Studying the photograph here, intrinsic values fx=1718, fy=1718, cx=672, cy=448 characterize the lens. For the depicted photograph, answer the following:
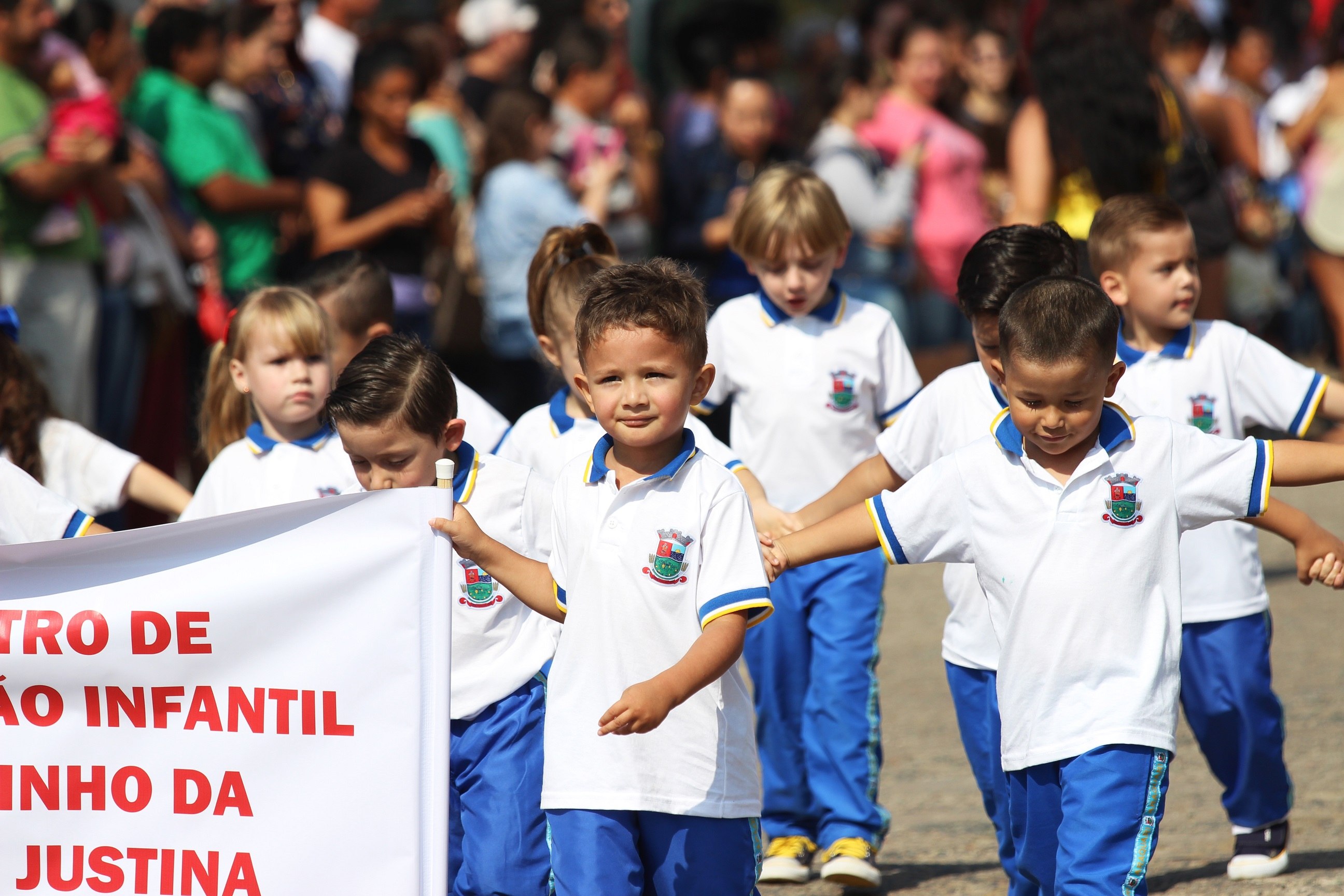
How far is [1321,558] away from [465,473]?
6.25 feet

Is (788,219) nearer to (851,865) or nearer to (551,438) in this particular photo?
(551,438)

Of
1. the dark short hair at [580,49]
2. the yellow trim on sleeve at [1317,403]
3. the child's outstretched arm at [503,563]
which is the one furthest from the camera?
the dark short hair at [580,49]

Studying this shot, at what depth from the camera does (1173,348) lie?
4.59m

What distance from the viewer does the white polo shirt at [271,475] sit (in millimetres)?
4445

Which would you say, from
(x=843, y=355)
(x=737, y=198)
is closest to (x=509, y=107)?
(x=737, y=198)

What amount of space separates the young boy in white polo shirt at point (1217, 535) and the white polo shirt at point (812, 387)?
0.78m

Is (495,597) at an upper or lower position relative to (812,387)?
lower

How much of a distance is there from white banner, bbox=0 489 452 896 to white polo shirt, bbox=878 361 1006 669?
1306 millimetres

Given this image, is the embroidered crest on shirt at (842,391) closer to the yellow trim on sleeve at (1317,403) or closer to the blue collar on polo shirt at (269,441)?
the yellow trim on sleeve at (1317,403)

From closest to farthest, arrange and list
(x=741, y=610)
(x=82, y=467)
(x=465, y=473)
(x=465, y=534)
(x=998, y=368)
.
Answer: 1. (x=741, y=610)
2. (x=465, y=534)
3. (x=998, y=368)
4. (x=465, y=473)
5. (x=82, y=467)

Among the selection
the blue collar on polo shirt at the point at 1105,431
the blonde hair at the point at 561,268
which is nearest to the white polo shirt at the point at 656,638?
the blue collar on polo shirt at the point at 1105,431

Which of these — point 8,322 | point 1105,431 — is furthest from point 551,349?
point 1105,431

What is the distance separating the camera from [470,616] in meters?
4.00

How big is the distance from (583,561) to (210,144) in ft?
16.5
